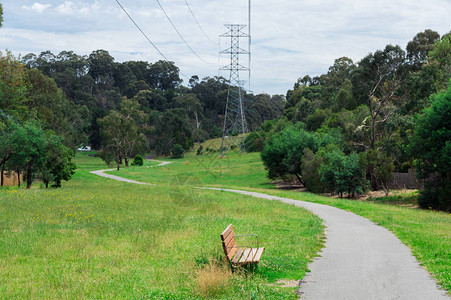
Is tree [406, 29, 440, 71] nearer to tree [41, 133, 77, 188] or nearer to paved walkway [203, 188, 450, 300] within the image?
tree [41, 133, 77, 188]

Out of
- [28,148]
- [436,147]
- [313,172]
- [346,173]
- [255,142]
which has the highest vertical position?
[436,147]

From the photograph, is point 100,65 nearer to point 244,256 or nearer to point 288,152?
point 288,152

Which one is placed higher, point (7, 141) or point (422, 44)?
point (422, 44)

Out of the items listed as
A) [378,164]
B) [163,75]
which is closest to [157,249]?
[378,164]

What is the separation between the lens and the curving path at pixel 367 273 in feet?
24.7

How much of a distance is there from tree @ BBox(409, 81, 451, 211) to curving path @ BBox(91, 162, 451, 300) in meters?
15.2

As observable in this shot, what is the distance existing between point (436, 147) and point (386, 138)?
555 inches

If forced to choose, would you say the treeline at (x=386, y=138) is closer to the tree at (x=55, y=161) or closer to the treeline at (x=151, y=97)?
the tree at (x=55, y=161)

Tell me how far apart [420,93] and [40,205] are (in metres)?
30.6

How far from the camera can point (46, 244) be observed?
39.2ft

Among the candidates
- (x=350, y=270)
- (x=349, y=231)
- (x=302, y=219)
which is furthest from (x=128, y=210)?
(x=350, y=270)

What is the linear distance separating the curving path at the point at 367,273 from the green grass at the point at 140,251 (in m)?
0.44

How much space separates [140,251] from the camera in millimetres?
11078

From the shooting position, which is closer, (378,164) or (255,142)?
(378,164)
